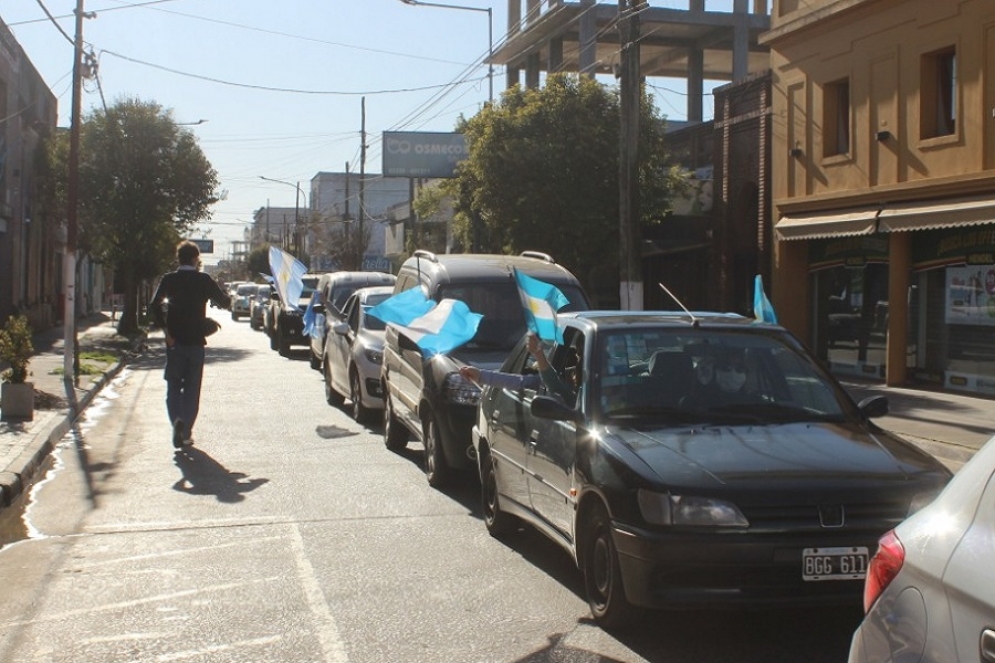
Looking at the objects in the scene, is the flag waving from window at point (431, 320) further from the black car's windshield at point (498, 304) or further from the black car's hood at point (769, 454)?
the black car's hood at point (769, 454)

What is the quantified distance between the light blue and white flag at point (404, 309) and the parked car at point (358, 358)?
463 centimetres

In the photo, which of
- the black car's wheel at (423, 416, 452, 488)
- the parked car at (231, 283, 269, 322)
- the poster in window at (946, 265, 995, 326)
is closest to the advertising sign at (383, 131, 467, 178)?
the parked car at (231, 283, 269, 322)

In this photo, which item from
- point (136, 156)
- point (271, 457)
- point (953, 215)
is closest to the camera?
point (271, 457)

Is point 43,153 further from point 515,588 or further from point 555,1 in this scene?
point 515,588

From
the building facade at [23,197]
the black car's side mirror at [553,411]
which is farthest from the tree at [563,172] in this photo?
the black car's side mirror at [553,411]

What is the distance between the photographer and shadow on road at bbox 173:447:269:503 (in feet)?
32.9

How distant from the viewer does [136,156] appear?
34.4 metres

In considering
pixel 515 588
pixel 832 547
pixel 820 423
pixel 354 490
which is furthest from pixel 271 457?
pixel 832 547

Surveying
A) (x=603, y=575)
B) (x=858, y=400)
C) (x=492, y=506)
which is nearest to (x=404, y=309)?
(x=492, y=506)

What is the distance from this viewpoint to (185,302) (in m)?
12.1

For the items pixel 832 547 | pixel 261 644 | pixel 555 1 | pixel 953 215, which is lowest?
pixel 261 644

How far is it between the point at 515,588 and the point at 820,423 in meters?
1.98

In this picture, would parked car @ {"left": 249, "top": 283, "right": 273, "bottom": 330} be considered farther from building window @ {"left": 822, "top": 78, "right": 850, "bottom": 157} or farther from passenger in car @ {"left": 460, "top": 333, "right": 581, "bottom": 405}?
passenger in car @ {"left": 460, "top": 333, "right": 581, "bottom": 405}

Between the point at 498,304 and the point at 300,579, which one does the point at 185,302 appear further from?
the point at 300,579
